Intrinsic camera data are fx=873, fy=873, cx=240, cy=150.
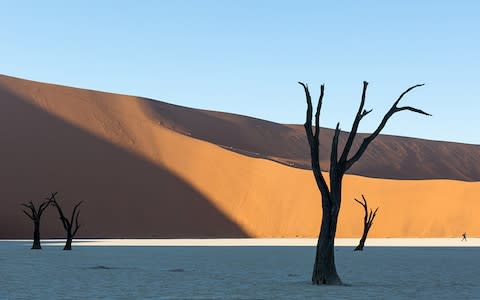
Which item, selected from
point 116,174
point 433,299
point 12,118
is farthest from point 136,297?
point 12,118

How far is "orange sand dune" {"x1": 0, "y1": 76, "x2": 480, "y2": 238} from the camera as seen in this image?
87062mm

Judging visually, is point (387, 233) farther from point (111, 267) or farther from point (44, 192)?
point (111, 267)

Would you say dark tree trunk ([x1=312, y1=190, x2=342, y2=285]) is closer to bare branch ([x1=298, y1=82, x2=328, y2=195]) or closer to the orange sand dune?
bare branch ([x1=298, y1=82, x2=328, y2=195])

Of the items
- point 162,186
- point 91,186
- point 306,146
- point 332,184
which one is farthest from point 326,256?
point 306,146

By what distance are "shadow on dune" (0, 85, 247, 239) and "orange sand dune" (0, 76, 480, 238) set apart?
12 cm

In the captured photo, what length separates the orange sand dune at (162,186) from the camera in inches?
3428

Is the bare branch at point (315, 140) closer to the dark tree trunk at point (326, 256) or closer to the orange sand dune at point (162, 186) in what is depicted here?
the dark tree trunk at point (326, 256)

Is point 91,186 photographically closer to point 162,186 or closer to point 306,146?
point 162,186

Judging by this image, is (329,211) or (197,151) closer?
(329,211)

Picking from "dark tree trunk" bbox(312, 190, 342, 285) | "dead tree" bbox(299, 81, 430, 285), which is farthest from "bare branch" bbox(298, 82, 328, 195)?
"dark tree trunk" bbox(312, 190, 342, 285)

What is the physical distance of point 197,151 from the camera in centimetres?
10600

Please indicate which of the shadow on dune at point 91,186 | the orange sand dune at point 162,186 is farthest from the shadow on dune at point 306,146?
the shadow on dune at point 91,186

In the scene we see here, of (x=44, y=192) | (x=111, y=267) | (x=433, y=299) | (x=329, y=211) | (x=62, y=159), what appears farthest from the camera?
(x=62, y=159)

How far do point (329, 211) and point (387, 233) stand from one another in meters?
75.1
